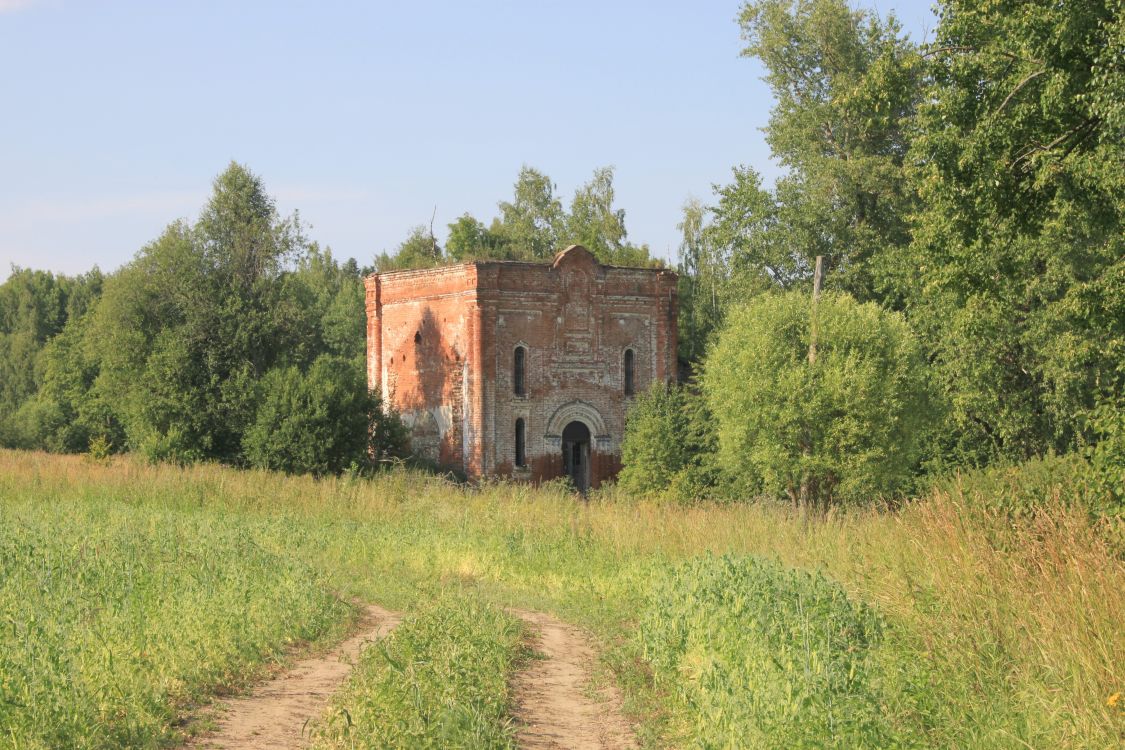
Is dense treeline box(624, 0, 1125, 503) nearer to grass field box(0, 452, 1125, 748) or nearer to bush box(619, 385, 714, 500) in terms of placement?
bush box(619, 385, 714, 500)

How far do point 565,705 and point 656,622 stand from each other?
5.96 feet

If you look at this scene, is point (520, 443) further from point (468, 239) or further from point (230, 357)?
point (468, 239)

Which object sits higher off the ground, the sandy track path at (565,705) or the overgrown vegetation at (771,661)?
the overgrown vegetation at (771,661)

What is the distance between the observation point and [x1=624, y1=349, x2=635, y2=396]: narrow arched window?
38.9 m

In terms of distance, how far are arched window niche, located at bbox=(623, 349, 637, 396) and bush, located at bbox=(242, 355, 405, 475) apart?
8330 millimetres

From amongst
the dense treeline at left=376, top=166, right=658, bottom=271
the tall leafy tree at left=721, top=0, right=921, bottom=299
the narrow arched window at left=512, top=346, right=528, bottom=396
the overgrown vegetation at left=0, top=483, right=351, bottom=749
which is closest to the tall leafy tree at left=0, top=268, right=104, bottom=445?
the dense treeline at left=376, top=166, right=658, bottom=271

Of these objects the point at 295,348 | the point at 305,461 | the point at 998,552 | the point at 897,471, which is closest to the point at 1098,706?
the point at 998,552

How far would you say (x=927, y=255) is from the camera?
16.5m

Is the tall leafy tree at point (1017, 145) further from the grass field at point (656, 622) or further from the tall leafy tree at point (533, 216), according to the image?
the tall leafy tree at point (533, 216)

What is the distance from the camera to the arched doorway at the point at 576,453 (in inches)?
1501

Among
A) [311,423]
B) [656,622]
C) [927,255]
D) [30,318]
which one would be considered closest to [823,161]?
[311,423]

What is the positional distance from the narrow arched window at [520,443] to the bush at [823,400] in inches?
411

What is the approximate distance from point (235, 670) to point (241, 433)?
28034 millimetres

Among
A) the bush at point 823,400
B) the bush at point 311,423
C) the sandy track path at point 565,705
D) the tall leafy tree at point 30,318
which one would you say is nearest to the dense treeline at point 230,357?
the bush at point 311,423
